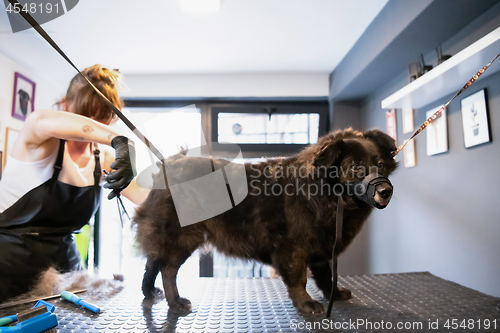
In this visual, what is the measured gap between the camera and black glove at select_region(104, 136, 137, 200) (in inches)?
36.7

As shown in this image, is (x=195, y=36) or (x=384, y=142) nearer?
(x=384, y=142)

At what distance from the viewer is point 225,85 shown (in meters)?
3.76

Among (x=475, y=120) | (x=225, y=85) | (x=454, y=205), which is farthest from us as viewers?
(x=225, y=85)

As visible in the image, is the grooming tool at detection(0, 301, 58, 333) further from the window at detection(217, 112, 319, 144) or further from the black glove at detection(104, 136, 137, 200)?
the window at detection(217, 112, 319, 144)

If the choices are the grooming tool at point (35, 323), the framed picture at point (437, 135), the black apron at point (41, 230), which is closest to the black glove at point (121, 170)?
the grooming tool at point (35, 323)

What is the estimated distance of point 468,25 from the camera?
1959mm

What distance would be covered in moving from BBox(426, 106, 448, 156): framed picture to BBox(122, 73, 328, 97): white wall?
164 centimetres

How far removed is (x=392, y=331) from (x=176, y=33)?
8.84 ft

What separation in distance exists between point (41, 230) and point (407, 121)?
265cm

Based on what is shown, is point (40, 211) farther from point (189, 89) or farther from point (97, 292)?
point (189, 89)

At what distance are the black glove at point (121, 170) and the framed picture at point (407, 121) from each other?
2.35 meters

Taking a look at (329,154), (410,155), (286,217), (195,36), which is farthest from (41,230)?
(410,155)

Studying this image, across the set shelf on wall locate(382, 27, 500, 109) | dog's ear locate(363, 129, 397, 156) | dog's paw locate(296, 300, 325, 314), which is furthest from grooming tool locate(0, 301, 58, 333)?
shelf on wall locate(382, 27, 500, 109)

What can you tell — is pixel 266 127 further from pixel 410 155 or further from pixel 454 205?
pixel 454 205
